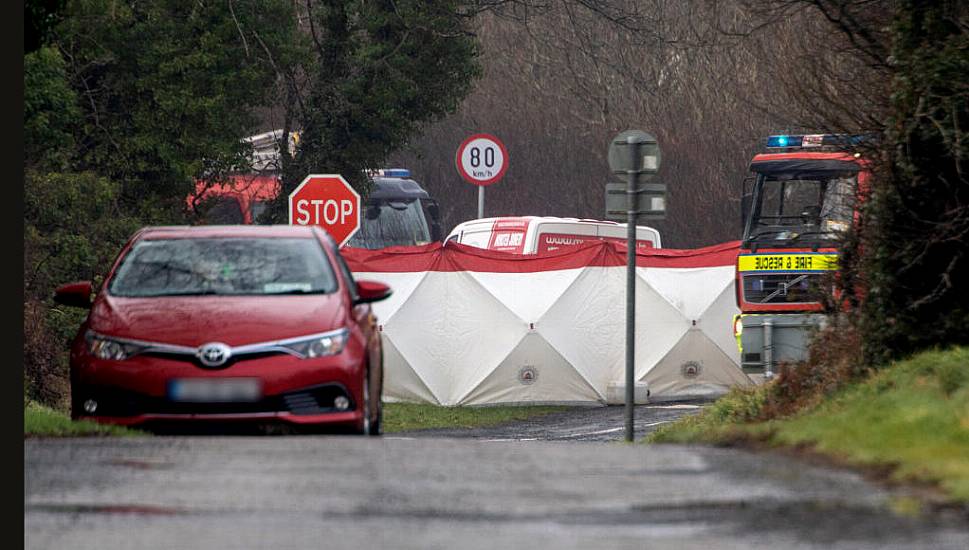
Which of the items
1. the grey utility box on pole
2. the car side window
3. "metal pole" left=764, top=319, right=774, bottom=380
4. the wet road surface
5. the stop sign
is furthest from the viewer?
"metal pole" left=764, top=319, right=774, bottom=380

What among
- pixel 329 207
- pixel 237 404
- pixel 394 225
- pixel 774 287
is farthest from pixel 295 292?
pixel 394 225

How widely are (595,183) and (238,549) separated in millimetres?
44885

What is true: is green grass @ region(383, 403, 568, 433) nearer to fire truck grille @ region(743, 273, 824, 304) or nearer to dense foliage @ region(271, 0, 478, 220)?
fire truck grille @ region(743, 273, 824, 304)

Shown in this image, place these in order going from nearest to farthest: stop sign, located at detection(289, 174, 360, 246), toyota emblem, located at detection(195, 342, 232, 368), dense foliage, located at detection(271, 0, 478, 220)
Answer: toyota emblem, located at detection(195, 342, 232, 368)
stop sign, located at detection(289, 174, 360, 246)
dense foliage, located at detection(271, 0, 478, 220)

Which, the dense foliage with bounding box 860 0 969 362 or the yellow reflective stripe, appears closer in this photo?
the dense foliage with bounding box 860 0 969 362

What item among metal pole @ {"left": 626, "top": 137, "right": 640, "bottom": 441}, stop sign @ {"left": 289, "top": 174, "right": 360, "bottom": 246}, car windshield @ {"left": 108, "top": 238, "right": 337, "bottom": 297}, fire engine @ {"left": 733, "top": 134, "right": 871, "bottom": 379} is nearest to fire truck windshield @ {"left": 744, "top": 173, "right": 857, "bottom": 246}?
fire engine @ {"left": 733, "top": 134, "right": 871, "bottom": 379}

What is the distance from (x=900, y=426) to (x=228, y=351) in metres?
3.96

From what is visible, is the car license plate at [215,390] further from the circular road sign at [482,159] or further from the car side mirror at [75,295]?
the circular road sign at [482,159]

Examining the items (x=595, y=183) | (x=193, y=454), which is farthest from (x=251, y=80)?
(x=595, y=183)

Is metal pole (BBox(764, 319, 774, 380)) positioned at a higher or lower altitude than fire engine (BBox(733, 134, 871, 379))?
lower

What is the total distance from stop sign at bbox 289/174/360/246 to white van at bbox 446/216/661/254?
873cm

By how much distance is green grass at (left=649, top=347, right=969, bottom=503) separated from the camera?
28.8ft

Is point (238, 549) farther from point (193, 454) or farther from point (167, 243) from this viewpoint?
point (167, 243)

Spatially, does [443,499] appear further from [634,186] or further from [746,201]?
[746,201]
